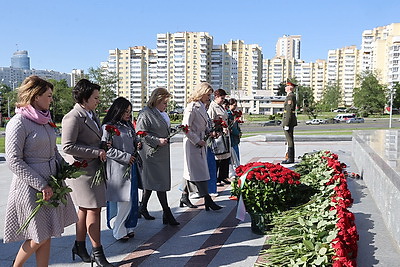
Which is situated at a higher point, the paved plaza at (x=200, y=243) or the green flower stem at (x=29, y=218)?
the green flower stem at (x=29, y=218)

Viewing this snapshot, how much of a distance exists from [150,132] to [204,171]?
1.05m

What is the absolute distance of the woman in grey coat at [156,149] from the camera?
493 cm

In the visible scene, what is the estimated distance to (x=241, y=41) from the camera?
Answer: 387 ft

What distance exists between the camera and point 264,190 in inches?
177

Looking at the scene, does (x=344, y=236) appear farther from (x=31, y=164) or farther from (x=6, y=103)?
(x=6, y=103)

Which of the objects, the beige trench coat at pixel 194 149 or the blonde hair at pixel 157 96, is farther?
the beige trench coat at pixel 194 149

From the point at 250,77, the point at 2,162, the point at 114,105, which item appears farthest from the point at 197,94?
the point at 250,77

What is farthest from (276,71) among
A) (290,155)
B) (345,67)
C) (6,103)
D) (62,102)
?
(290,155)

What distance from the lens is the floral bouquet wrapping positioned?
4.48 m

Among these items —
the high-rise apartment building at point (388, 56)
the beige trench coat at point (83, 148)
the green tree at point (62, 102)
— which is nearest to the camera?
the beige trench coat at point (83, 148)

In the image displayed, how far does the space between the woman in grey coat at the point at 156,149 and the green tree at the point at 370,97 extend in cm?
6661

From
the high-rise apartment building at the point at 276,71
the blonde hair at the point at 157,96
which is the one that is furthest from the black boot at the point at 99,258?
the high-rise apartment building at the point at 276,71

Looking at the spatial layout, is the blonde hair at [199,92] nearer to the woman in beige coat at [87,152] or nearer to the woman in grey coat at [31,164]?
the woman in beige coat at [87,152]

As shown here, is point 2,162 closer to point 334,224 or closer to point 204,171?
point 204,171
